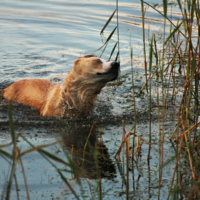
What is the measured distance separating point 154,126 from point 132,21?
6.49m

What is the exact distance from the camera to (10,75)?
729 centimetres

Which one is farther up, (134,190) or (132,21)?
(132,21)

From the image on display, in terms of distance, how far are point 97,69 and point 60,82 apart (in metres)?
2.66

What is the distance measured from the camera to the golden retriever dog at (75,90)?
4562 millimetres

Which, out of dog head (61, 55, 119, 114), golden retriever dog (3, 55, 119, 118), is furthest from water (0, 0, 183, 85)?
dog head (61, 55, 119, 114)

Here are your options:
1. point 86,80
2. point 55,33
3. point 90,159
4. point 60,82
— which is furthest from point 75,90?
point 55,33

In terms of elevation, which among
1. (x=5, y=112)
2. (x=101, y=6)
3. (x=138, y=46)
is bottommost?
(x=5, y=112)

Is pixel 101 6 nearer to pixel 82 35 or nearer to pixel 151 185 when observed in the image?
pixel 82 35

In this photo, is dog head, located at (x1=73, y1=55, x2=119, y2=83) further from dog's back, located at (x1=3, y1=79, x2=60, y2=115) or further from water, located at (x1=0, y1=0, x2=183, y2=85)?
water, located at (x1=0, y1=0, x2=183, y2=85)

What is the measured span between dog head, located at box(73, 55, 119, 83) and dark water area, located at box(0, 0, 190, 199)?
0.32 metres

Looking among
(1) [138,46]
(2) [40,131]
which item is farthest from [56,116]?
(1) [138,46]

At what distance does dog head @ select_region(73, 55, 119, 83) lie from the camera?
4.43m

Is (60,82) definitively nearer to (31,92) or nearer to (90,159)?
(31,92)

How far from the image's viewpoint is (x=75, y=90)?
4.92 m
